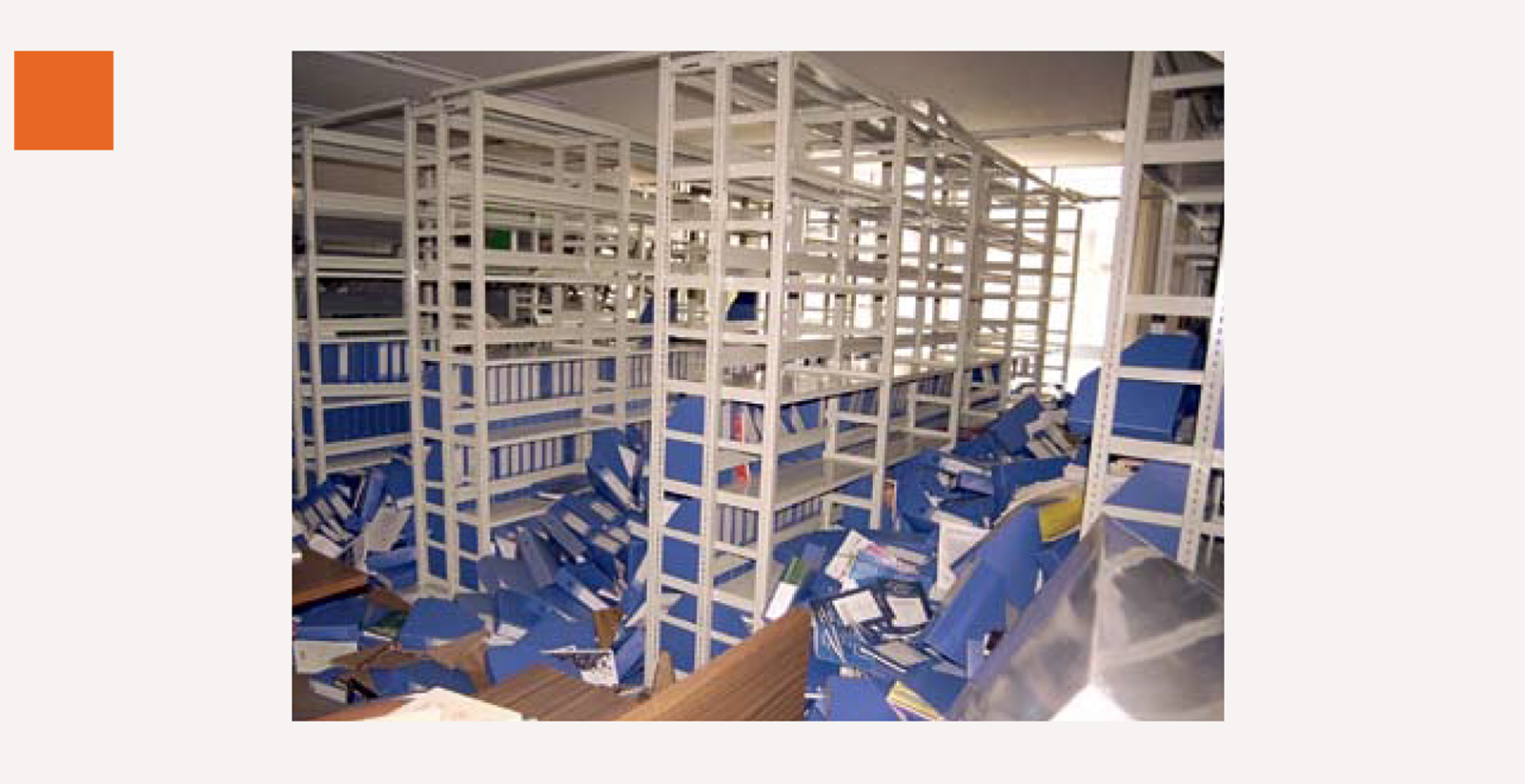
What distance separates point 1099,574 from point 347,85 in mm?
5481

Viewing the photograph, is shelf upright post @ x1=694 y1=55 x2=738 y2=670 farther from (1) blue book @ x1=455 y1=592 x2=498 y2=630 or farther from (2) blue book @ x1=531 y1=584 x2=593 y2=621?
(1) blue book @ x1=455 y1=592 x2=498 y2=630

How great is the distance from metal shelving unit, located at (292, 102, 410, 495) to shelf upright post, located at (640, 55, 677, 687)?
7.04 feet

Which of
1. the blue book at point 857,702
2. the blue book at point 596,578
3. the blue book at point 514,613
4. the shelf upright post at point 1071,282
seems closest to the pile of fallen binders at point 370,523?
the blue book at point 514,613

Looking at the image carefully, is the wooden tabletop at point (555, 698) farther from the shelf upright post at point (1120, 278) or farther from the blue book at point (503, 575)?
the shelf upright post at point (1120, 278)

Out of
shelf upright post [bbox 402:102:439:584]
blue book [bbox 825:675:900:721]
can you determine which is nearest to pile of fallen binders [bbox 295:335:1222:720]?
blue book [bbox 825:675:900:721]

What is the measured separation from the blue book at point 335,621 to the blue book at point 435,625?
22 centimetres

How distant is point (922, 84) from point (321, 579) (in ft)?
13.3

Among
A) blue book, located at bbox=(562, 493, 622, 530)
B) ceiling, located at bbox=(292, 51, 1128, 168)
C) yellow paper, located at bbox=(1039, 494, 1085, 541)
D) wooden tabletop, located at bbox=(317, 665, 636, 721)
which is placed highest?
ceiling, located at bbox=(292, 51, 1128, 168)

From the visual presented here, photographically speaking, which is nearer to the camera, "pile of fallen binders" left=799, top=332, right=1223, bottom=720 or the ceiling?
"pile of fallen binders" left=799, top=332, right=1223, bottom=720

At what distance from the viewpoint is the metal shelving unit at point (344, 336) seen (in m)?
4.00

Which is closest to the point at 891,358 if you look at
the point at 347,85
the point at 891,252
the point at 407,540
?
the point at 891,252

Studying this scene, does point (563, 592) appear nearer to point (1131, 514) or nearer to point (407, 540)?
point (407, 540)

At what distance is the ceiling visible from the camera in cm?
381

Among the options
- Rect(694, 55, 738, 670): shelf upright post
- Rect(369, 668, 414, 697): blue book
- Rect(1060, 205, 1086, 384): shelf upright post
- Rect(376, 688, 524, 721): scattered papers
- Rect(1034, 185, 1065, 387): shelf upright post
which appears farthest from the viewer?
Rect(1060, 205, 1086, 384): shelf upright post
